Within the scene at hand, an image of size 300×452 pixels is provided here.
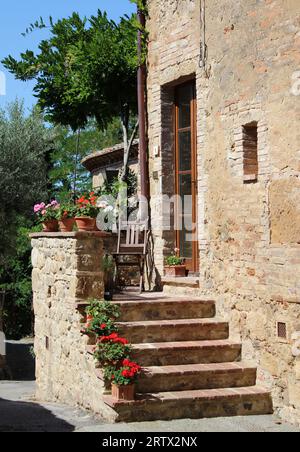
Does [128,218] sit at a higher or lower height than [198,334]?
higher

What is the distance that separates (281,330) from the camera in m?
7.57

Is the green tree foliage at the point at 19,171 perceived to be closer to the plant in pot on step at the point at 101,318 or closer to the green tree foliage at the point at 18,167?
the green tree foliage at the point at 18,167

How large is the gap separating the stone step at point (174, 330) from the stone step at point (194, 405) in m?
0.88

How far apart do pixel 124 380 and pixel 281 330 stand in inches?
71.2

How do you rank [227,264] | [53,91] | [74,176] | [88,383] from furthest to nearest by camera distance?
1. [74,176]
2. [53,91]
3. [227,264]
4. [88,383]

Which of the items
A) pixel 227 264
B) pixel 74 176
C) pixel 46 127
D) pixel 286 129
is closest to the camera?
pixel 286 129

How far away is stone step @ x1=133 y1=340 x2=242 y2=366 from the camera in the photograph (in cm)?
791

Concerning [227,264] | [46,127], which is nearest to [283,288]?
[227,264]

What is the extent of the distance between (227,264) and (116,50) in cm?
452

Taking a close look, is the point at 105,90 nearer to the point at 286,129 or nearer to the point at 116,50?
the point at 116,50

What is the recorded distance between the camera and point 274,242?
7.70m

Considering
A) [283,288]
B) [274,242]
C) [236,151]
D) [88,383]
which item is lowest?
[88,383]

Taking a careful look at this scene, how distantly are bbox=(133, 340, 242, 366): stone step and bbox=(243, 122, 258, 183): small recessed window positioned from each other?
2.00 meters

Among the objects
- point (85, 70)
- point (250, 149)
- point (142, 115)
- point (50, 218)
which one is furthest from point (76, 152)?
point (250, 149)
